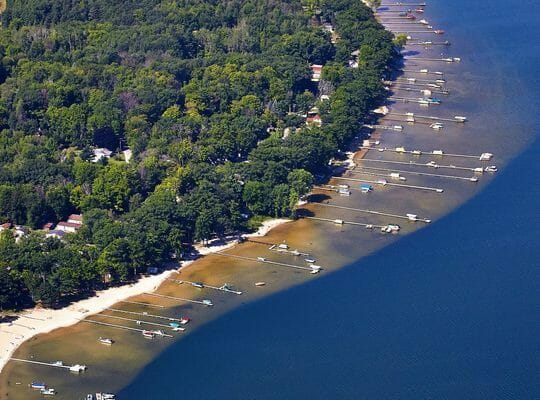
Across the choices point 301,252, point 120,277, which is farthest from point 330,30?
point 120,277

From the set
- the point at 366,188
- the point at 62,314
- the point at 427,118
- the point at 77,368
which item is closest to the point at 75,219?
the point at 62,314

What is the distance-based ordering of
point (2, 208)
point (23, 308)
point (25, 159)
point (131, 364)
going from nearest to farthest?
point (131, 364), point (23, 308), point (2, 208), point (25, 159)

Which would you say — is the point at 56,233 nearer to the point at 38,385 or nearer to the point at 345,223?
the point at 38,385

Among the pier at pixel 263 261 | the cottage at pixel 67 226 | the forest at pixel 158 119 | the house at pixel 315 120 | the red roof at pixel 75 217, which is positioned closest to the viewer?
the forest at pixel 158 119

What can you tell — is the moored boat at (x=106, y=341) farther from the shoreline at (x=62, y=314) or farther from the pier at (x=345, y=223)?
the pier at (x=345, y=223)

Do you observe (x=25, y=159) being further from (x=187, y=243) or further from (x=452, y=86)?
(x=452, y=86)

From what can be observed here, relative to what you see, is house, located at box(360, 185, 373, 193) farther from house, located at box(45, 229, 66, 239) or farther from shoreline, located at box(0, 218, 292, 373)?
house, located at box(45, 229, 66, 239)

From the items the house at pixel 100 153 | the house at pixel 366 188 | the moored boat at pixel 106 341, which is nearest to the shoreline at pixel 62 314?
the moored boat at pixel 106 341
